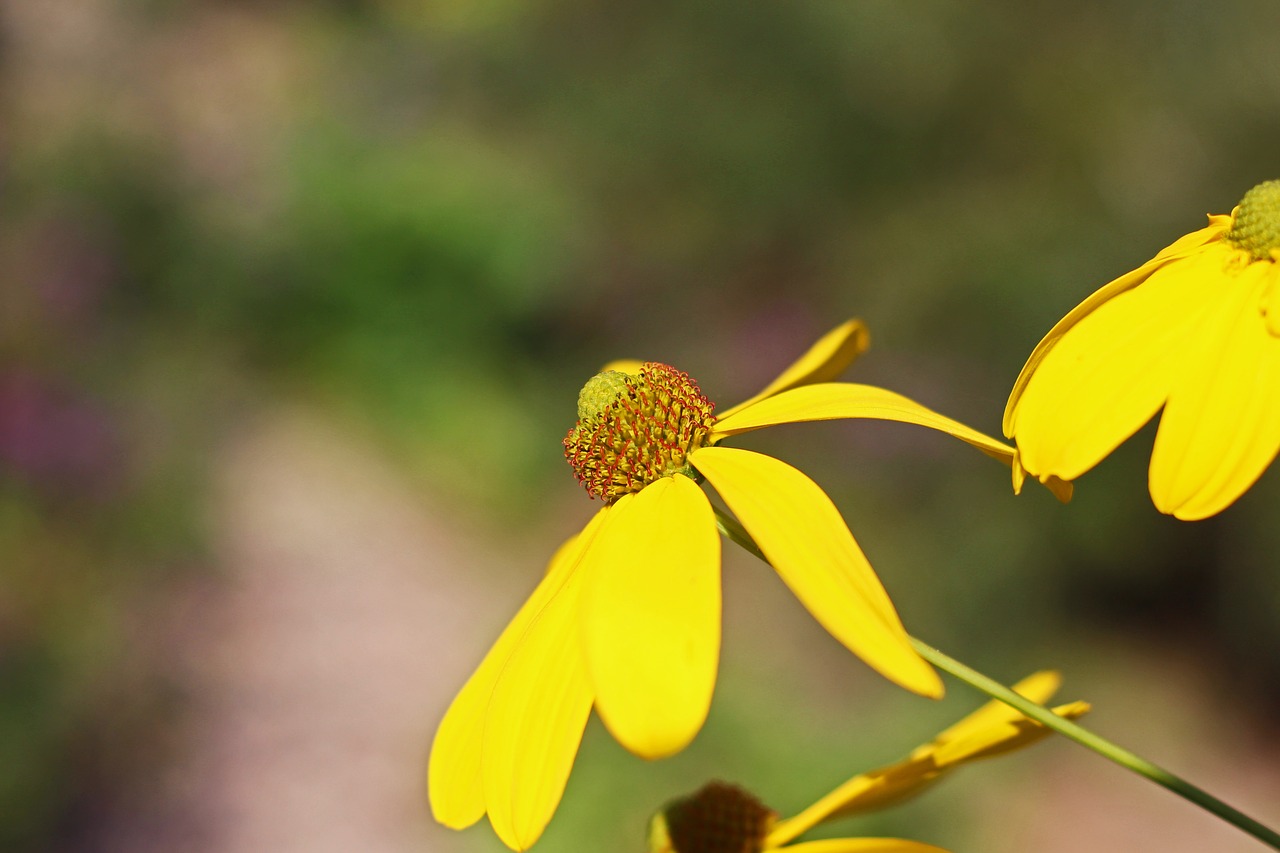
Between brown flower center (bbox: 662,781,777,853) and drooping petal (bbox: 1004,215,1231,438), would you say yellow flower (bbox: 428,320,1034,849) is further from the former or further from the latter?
brown flower center (bbox: 662,781,777,853)

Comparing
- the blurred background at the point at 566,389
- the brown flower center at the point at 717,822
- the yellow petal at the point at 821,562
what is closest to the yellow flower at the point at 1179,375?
the yellow petal at the point at 821,562

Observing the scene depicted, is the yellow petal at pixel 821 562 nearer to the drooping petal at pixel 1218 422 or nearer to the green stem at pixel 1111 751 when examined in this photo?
the green stem at pixel 1111 751

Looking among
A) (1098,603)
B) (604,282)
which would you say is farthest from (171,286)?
(1098,603)

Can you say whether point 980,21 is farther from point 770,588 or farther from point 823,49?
point 770,588

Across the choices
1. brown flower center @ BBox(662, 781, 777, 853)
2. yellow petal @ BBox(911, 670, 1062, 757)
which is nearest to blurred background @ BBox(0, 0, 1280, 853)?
brown flower center @ BBox(662, 781, 777, 853)

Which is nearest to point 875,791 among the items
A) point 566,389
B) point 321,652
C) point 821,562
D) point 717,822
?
point 717,822

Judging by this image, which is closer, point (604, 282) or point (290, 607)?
point (290, 607)
